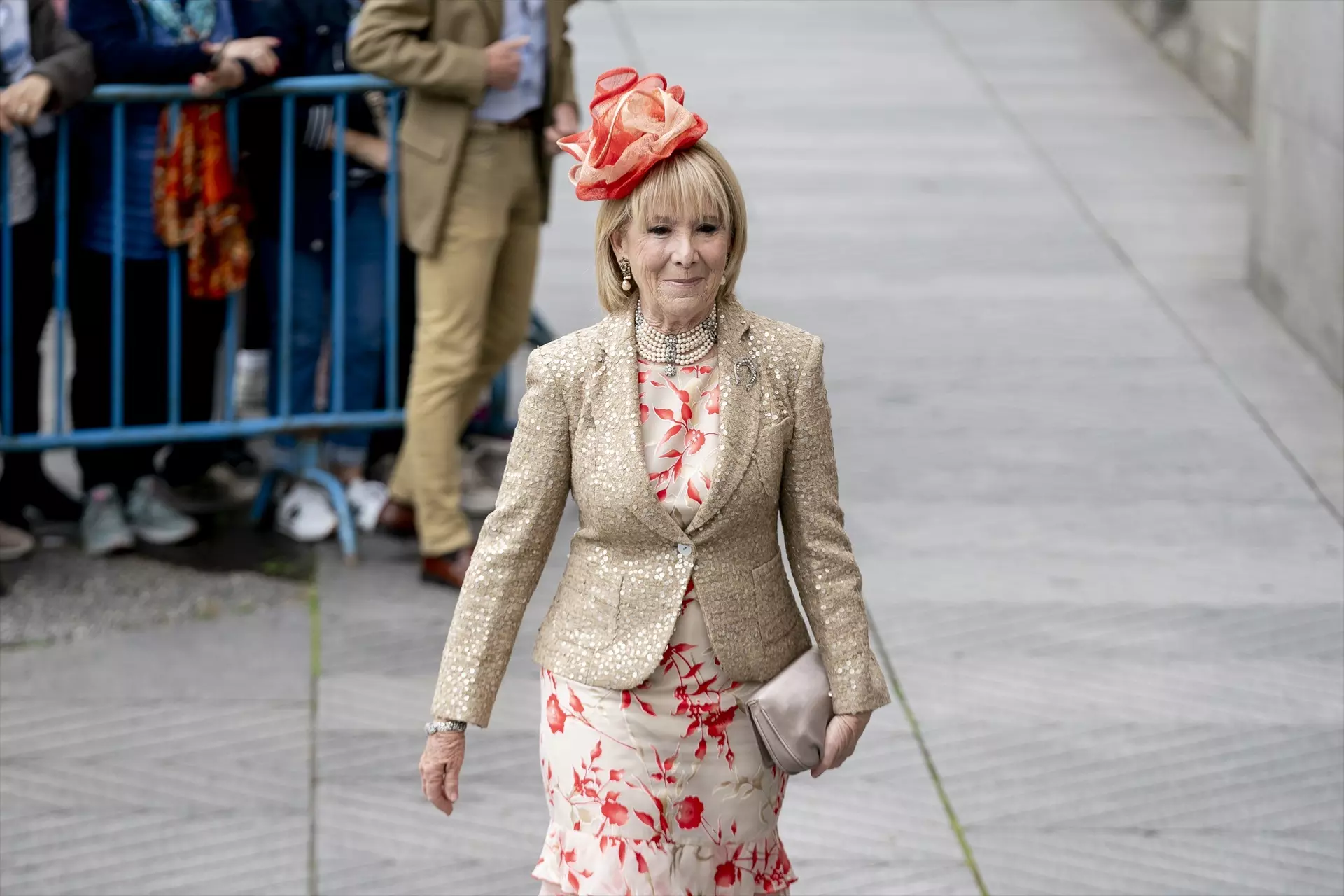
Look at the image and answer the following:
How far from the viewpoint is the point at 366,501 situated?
7.02m

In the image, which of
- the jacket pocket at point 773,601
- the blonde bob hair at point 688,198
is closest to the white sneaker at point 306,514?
the jacket pocket at point 773,601

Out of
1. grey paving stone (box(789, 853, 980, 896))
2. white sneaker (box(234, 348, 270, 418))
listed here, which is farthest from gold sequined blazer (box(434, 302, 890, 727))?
white sneaker (box(234, 348, 270, 418))

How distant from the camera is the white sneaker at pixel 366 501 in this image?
22.9 ft

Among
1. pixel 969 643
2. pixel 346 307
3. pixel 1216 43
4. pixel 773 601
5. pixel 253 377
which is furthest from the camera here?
pixel 1216 43

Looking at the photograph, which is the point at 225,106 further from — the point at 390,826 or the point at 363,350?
the point at 390,826

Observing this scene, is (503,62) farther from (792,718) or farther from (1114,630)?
(792,718)

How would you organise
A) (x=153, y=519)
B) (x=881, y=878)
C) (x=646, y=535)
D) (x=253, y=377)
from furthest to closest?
(x=253, y=377) → (x=153, y=519) → (x=881, y=878) → (x=646, y=535)

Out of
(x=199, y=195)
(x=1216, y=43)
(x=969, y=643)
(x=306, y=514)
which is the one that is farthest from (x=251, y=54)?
(x=1216, y=43)

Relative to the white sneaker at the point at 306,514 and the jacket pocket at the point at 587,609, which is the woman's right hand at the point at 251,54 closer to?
the white sneaker at the point at 306,514

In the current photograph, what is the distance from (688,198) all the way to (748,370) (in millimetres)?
321

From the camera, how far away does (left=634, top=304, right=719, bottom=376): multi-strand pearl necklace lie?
3.48m

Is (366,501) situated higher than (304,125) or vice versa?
(304,125)

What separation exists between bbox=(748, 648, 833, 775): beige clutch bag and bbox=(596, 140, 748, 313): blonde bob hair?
0.70 metres

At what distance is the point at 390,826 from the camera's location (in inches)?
202
